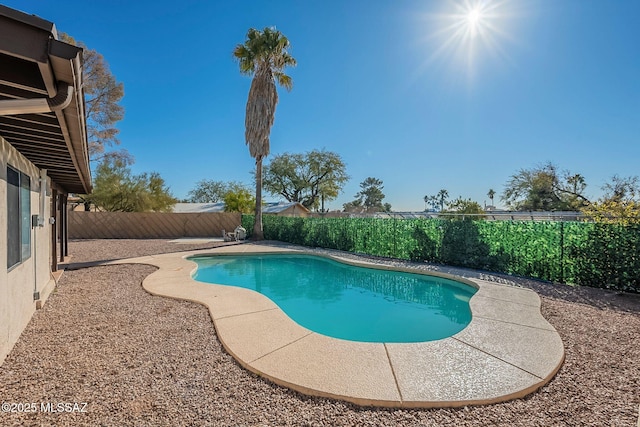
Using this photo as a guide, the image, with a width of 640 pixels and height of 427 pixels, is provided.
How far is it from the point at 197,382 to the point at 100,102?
75.2 ft

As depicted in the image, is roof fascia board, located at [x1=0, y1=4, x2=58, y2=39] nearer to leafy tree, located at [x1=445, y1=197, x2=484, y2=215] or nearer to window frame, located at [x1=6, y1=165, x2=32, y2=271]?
window frame, located at [x1=6, y1=165, x2=32, y2=271]

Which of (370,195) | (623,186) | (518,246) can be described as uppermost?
(370,195)

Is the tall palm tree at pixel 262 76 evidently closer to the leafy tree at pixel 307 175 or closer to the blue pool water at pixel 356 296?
the blue pool water at pixel 356 296

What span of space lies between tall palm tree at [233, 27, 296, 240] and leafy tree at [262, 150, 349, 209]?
17808 mm

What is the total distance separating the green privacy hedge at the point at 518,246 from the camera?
6.20 meters

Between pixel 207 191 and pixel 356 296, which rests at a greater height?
pixel 207 191

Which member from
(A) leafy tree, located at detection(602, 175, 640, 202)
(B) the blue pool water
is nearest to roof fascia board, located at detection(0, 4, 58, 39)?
(B) the blue pool water

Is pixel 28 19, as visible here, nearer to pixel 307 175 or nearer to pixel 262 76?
pixel 262 76

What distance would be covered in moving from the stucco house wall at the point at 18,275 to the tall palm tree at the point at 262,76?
11704 mm

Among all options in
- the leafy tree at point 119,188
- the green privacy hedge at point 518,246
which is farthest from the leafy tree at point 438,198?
the green privacy hedge at point 518,246

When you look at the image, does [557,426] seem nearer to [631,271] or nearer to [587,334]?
[587,334]

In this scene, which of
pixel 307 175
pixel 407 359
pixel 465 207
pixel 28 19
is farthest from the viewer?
pixel 307 175

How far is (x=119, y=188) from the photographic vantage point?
2138cm

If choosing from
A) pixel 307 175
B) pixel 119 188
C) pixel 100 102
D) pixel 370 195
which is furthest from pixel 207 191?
pixel 100 102
